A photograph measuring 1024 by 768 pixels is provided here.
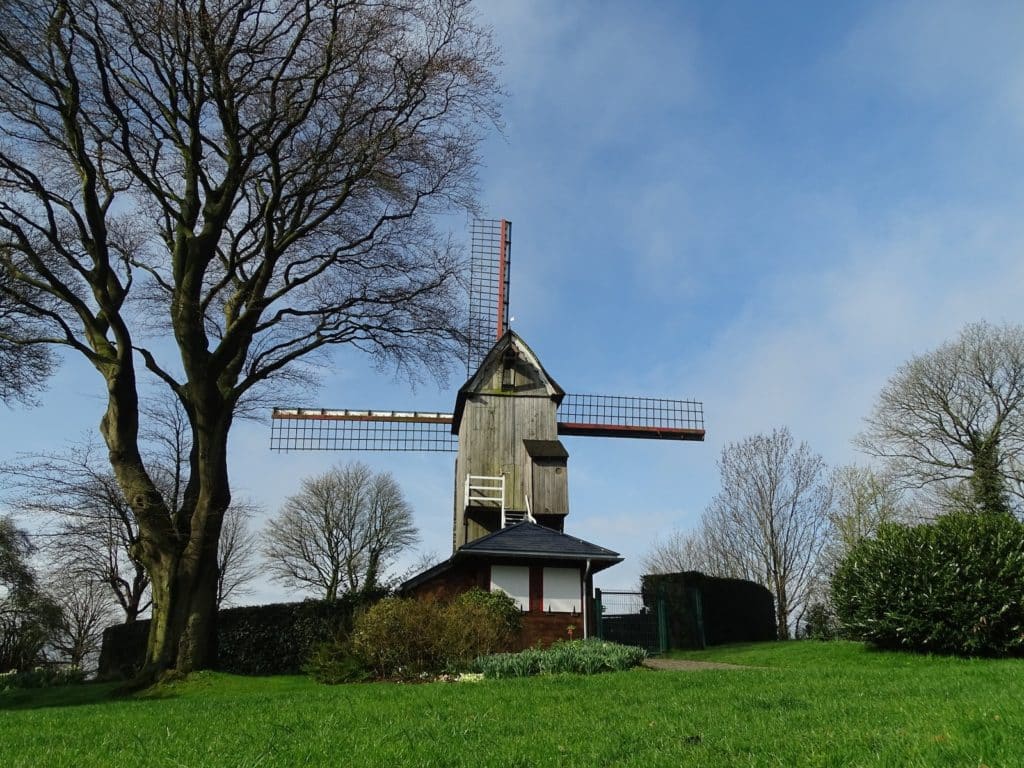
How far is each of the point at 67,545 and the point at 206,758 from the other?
122 ft

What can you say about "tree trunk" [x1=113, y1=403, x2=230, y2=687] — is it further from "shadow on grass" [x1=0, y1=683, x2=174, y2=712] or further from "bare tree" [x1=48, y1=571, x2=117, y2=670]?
"bare tree" [x1=48, y1=571, x2=117, y2=670]

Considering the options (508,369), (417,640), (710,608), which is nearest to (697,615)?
(710,608)

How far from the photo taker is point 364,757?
5523 millimetres

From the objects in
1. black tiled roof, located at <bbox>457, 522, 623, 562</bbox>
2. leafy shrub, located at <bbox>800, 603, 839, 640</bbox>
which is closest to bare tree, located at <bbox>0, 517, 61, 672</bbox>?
black tiled roof, located at <bbox>457, 522, 623, 562</bbox>

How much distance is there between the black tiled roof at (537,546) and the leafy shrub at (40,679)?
13.0 meters

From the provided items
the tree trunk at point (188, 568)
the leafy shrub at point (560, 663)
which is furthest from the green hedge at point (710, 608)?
the tree trunk at point (188, 568)

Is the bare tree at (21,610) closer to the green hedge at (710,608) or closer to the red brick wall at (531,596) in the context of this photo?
the red brick wall at (531,596)

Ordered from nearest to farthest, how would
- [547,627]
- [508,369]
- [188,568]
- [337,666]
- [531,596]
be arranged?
1. [337,666]
2. [188,568]
3. [547,627]
4. [531,596]
5. [508,369]

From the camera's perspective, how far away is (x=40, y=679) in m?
23.8

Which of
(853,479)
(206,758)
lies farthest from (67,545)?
(206,758)

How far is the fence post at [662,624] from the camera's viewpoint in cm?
2334

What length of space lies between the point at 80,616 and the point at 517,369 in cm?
3182

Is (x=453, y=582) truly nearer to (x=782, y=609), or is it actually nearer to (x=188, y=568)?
(x=188, y=568)

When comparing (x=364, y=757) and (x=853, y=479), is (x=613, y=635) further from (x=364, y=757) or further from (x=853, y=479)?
(x=364, y=757)
